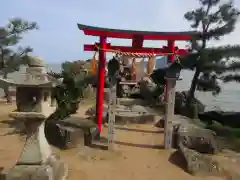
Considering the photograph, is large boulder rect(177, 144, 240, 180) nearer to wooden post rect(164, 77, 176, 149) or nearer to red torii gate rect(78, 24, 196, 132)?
wooden post rect(164, 77, 176, 149)

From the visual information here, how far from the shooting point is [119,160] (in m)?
6.69

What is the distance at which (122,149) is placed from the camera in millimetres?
7520

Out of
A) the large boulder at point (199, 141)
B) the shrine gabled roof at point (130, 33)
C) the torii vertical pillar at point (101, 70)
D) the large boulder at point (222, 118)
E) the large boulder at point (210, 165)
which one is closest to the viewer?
the large boulder at point (210, 165)

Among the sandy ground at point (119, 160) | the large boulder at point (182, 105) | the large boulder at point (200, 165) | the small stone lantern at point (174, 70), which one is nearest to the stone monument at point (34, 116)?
the sandy ground at point (119, 160)

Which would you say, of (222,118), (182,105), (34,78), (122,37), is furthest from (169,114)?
(222,118)

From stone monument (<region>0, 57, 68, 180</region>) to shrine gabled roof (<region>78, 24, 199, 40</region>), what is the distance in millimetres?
3603

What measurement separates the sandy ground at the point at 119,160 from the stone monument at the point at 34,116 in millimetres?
944

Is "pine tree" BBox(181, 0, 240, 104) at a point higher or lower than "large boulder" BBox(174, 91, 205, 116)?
higher

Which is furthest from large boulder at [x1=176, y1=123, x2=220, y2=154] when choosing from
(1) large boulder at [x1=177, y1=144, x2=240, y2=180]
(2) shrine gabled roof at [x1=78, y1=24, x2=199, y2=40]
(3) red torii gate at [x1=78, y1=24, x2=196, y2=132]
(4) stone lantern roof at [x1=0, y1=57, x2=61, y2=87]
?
(4) stone lantern roof at [x1=0, y1=57, x2=61, y2=87]

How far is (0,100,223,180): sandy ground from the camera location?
19.3 feet

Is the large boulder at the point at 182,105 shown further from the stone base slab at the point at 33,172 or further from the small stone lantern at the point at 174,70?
the stone base slab at the point at 33,172

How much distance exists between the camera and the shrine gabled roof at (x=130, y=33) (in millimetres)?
8141

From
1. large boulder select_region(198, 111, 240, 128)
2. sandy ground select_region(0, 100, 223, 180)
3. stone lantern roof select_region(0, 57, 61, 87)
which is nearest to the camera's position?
stone lantern roof select_region(0, 57, 61, 87)

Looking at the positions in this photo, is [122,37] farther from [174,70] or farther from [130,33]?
[174,70]
